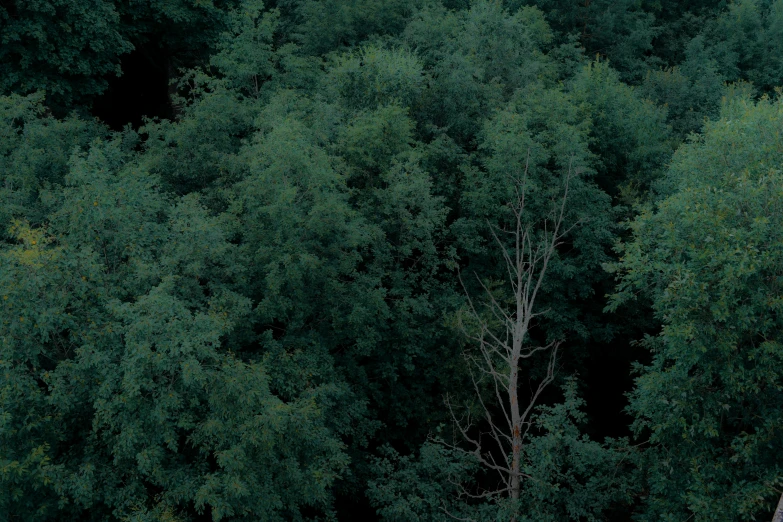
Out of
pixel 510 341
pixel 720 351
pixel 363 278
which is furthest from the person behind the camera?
pixel 510 341

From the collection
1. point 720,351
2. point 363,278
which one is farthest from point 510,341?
point 720,351

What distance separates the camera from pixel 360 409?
2025 cm

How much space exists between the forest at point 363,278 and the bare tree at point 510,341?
0.30m

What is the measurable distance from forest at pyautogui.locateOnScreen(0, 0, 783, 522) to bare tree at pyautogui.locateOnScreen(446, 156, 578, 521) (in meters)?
0.30

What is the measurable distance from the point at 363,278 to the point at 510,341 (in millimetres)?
7047

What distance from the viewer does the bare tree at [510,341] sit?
1759cm

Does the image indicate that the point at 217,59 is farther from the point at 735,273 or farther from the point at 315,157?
the point at 735,273

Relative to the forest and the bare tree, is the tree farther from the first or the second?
the bare tree

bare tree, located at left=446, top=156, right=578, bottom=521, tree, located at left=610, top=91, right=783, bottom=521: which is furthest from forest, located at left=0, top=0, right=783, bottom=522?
bare tree, located at left=446, top=156, right=578, bottom=521

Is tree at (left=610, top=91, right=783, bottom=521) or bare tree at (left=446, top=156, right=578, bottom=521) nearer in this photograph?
tree at (left=610, top=91, right=783, bottom=521)

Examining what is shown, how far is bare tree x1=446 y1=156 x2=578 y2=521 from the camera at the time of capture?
17594 millimetres

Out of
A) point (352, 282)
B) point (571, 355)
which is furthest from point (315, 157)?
point (571, 355)

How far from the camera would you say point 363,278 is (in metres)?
21.5

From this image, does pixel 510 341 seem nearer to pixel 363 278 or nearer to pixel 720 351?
pixel 363 278
